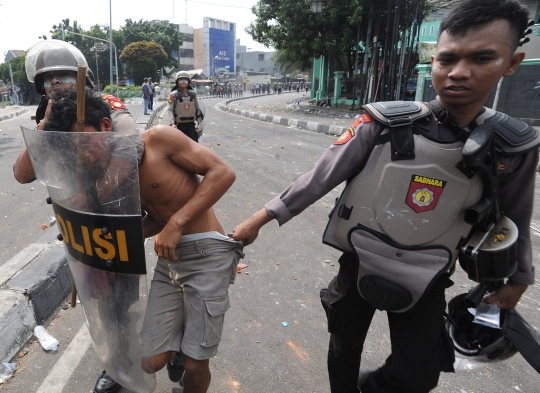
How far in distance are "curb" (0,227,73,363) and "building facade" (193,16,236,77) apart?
2741 inches

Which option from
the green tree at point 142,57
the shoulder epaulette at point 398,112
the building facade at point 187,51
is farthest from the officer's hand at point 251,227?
the building facade at point 187,51

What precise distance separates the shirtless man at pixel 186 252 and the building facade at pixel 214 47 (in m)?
70.8

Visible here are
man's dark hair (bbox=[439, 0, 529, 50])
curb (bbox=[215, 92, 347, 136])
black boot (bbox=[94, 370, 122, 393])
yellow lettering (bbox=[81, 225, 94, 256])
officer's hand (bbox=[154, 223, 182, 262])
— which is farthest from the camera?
curb (bbox=[215, 92, 347, 136])

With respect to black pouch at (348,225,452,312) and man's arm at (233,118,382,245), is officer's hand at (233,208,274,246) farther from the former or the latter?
black pouch at (348,225,452,312)

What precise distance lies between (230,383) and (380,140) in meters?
1.50

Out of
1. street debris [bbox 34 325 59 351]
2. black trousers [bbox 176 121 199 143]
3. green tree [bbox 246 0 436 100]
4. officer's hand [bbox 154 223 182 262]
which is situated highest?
green tree [bbox 246 0 436 100]

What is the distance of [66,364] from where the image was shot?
2170 millimetres

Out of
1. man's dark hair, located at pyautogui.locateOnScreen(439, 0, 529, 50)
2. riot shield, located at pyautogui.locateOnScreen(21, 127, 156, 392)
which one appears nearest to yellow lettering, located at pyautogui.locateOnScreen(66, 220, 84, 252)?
riot shield, located at pyautogui.locateOnScreen(21, 127, 156, 392)

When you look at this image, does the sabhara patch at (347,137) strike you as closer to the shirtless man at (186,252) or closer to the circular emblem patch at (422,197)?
the circular emblem patch at (422,197)

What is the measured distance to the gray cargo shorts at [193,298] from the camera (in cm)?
166

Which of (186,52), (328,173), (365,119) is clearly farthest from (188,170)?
(186,52)

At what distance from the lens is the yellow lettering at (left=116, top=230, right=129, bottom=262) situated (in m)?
1.28

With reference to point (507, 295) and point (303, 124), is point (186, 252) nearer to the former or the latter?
point (507, 295)

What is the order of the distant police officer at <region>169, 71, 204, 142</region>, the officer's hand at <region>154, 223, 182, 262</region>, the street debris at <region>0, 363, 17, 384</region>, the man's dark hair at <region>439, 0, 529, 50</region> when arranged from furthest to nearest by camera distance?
the distant police officer at <region>169, 71, 204, 142</region> → the street debris at <region>0, 363, 17, 384</region> → the officer's hand at <region>154, 223, 182, 262</region> → the man's dark hair at <region>439, 0, 529, 50</region>
